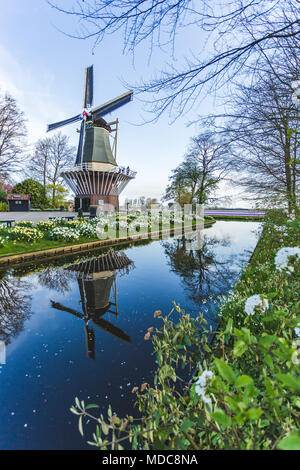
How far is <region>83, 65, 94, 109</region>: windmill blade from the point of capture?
85.4 ft

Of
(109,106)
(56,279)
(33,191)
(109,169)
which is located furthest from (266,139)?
(33,191)

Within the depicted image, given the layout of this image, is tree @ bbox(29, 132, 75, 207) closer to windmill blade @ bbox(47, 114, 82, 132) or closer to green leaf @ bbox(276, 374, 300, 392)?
windmill blade @ bbox(47, 114, 82, 132)

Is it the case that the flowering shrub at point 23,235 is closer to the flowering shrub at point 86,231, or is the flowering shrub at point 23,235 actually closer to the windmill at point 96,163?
the flowering shrub at point 86,231

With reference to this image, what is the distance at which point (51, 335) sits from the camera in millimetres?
3326

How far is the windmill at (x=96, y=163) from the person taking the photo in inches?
831

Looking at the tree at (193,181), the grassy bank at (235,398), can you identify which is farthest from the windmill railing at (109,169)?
the grassy bank at (235,398)

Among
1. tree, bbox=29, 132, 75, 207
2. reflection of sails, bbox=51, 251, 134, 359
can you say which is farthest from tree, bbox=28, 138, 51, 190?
reflection of sails, bbox=51, 251, 134, 359

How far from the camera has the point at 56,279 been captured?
5.85m

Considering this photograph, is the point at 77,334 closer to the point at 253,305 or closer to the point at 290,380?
the point at 253,305

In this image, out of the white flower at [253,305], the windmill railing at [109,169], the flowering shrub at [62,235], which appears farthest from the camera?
the windmill railing at [109,169]

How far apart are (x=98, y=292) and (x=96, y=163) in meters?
20.6
